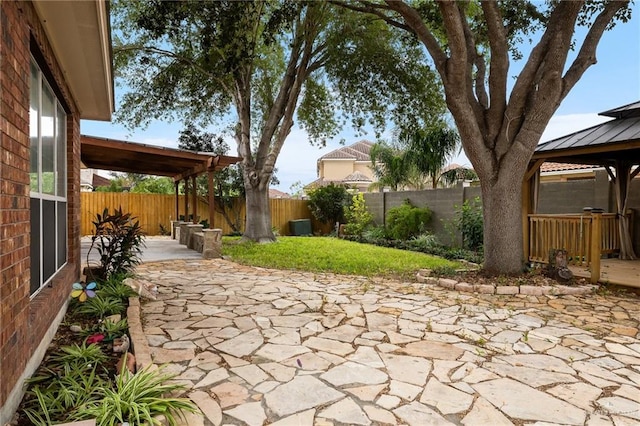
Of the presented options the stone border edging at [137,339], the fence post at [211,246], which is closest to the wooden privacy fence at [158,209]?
the fence post at [211,246]

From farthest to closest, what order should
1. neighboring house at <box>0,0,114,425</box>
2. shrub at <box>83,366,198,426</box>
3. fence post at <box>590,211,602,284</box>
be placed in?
1. fence post at <box>590,211,602,284</box>
2. neighboring house at <box>0,0,114,425</box>
3. shrub at <box>83,366,198,426</box>

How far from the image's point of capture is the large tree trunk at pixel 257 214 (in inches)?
539

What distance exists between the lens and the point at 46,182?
3967mm

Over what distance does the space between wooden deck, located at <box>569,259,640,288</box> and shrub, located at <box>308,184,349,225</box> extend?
437 inches

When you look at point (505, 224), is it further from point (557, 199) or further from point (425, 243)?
point (425, 243)

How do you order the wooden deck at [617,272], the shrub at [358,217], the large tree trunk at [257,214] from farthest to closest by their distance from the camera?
the shrub at [358,217] < the large tree trunk at [257,214] < the wooden deck at [617,272]

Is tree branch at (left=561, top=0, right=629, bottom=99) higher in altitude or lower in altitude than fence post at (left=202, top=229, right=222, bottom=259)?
higher

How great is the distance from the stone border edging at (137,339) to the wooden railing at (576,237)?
22.4 feet

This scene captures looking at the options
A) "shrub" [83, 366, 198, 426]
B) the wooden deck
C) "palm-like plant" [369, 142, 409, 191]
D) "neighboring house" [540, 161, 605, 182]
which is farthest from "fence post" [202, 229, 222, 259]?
"neighboring house" [540, 161, 605, 182]

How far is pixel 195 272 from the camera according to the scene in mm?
8227

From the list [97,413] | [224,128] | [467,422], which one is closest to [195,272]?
[97,413]

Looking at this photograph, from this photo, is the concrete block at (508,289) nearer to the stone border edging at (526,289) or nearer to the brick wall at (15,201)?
the stone border edging at (526,289)

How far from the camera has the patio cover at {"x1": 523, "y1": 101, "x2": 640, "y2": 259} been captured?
264 inches

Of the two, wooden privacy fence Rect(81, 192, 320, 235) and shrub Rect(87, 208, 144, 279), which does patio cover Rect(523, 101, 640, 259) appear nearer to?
shrub Rect(87, 208, 144, 279)
